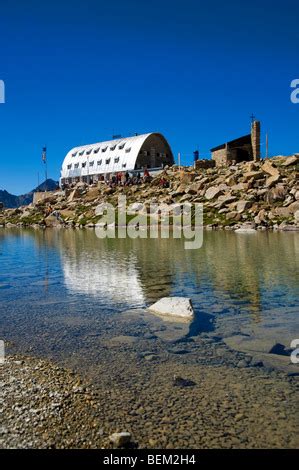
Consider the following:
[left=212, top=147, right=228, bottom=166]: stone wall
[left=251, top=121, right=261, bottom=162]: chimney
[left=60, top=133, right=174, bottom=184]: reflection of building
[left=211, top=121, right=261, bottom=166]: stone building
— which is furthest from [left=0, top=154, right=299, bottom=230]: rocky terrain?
[left=60, top=133, right=174, bottom=184]: reflection of building

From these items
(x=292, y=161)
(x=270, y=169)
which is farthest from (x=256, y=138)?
(x=270, y=169)

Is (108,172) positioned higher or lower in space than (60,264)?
higher

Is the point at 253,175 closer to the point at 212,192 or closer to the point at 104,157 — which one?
the point at 212,192

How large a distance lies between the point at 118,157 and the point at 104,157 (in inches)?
267

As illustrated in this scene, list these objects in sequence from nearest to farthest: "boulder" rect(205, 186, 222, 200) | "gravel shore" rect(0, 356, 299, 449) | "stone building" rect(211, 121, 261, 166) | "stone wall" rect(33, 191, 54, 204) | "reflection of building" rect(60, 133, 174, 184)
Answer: "gravel shore" rect(0, 356, 299, 449), "boulder" rect(205, 186, 222, 200), "stone building" rect(211, 121, 261, 166), "stone wall" rect(33, 191, 54, 204), "reflection of building" rect(60, 133, 174, 184)

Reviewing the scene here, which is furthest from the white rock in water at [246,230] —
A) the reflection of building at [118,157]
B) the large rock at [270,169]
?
the reflection of building at [118,157]

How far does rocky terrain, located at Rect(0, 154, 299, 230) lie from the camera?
52.0 metres

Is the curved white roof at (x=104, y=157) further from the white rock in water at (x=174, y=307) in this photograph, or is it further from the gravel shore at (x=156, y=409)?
the gravel shore at (x=156, y=409)

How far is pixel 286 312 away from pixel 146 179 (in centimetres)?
7465

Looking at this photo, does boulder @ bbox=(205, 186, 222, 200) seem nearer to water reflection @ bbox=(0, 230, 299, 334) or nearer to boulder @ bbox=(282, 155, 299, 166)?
boulder @ bbox=(282, 155, 299, 166)

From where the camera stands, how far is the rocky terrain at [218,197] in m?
52.0

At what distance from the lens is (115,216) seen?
66.6 metres
